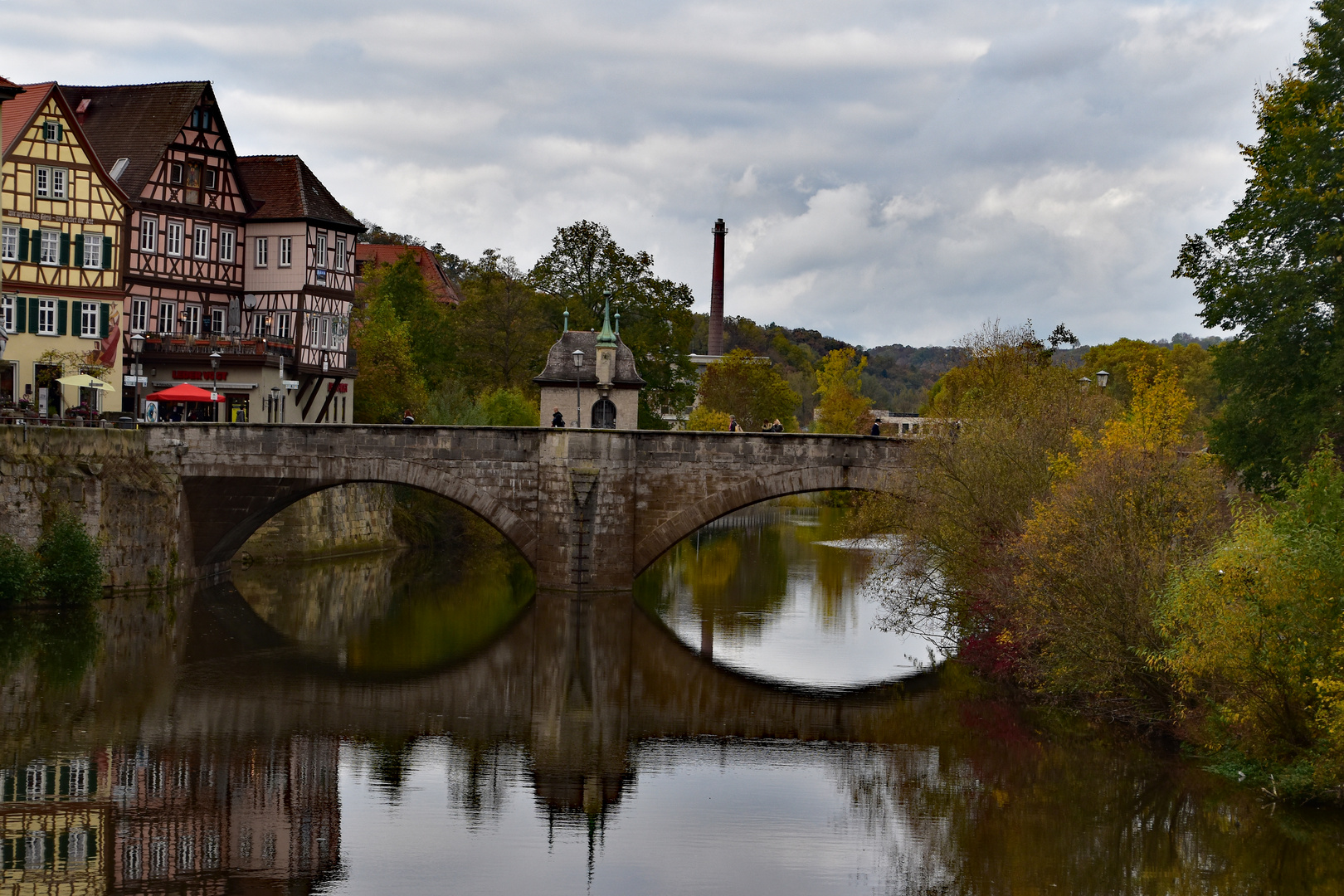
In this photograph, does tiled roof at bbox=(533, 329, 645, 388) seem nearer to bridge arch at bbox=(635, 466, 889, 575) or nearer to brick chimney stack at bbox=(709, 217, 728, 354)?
bridge arch at bbox=(635, 466, 889, 575)

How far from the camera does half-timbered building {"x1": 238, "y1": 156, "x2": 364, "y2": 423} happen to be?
166 ft

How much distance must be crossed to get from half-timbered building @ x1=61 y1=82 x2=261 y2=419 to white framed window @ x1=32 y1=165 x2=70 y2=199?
7.90 feet

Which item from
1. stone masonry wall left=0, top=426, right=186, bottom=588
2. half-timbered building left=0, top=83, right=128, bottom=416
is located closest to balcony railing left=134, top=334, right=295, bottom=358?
half-timbered building left=0, top=83, right=128, bottom=416

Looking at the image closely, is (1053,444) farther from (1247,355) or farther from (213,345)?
(213,345)

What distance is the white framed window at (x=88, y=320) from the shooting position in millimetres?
45500

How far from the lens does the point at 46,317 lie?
147ft

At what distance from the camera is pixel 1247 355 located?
29578mm

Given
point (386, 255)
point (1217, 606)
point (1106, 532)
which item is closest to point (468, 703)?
point (1106, 532)

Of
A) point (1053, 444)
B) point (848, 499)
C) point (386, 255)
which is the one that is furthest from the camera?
point (386, 255)

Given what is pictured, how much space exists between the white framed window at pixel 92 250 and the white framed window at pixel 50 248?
0.70m

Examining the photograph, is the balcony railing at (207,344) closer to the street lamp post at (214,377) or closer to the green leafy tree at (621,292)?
the street lamp post at (214,377)

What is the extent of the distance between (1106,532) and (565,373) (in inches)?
1269

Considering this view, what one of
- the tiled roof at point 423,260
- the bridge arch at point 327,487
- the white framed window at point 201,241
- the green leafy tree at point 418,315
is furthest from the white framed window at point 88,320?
the tiled roof at point 423,260

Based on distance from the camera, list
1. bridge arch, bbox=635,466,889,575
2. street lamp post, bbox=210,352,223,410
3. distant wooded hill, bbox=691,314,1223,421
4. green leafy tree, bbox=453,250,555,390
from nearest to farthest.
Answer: bridge arch, bbox=635,466,889,575, street lamp post, bbox=210,352,223,410, green leafy tree, bbox=453,250,555,390, distant wooded hill, bbox=691,314,1223,421
